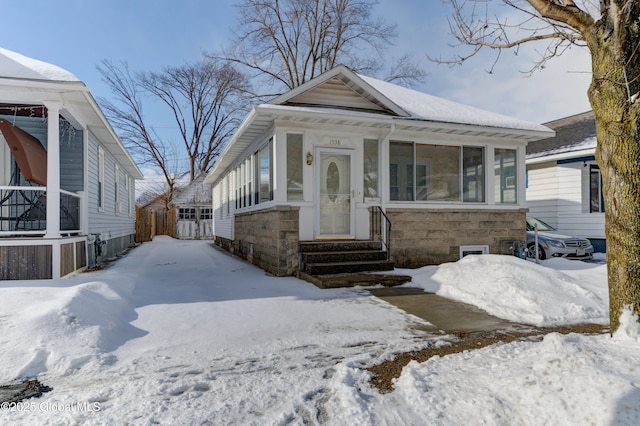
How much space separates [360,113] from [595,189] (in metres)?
9.53

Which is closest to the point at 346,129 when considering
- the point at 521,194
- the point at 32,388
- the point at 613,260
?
the point at 521,194

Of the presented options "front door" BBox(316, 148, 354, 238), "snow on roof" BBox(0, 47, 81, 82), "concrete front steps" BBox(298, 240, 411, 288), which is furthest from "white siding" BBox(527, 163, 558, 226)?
"snow on roof" BBox(0, 47, 81, 82)

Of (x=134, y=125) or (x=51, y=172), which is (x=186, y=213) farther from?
(x=51, y=172)

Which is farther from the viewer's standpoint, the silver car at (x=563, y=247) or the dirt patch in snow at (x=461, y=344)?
the silver car at (x=563, y=247)

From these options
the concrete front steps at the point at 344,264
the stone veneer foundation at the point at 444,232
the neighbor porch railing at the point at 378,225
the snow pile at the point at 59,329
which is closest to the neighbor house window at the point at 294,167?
the concrete front steps at the point at 344,264

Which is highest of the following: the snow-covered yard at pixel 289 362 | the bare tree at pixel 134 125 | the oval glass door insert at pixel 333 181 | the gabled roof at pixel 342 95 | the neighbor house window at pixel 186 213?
the bare tree at pixel 134 125

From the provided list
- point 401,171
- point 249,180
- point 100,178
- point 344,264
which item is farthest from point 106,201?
point 401,171

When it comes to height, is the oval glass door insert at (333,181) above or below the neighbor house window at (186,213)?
above

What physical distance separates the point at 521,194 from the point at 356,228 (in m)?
4.90

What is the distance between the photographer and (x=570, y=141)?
12.9 m

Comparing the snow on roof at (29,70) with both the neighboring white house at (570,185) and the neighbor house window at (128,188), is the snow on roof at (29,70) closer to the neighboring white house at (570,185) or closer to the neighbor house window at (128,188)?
the neighbor house window at (128,188)

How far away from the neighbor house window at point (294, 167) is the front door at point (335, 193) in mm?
503

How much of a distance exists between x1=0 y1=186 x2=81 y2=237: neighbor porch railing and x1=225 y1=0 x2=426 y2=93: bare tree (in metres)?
17.4

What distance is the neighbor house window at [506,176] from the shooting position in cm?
955
